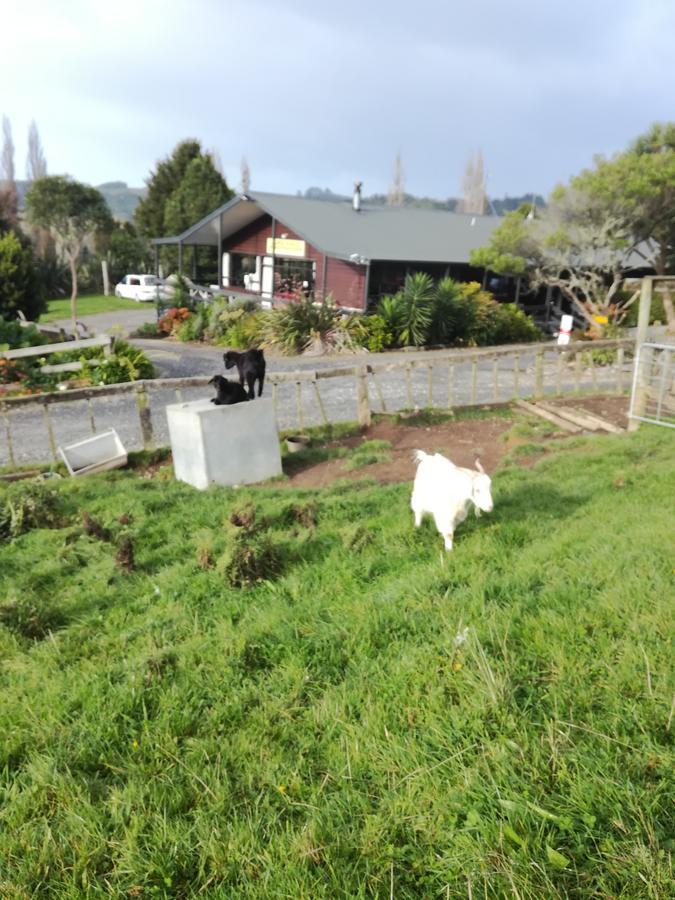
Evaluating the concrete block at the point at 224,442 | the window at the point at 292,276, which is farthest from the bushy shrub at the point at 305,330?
the concrete block at the point at 224,442

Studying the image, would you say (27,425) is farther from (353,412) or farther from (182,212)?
(182,212)

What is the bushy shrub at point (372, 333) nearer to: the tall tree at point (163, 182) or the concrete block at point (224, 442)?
the concrete block at point (224, 442)

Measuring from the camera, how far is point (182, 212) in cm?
4200

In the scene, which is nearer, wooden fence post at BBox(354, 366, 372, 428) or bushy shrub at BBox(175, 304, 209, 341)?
wooden fence post at BBox(354, 366, 372, 428)

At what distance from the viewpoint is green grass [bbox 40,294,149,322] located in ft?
98.3

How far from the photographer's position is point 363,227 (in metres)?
26.2

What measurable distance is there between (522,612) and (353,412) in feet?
31.4

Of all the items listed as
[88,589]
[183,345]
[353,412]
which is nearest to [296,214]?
[183,345]

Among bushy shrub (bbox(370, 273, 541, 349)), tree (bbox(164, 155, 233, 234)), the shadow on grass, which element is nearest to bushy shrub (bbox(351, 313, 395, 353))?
bushy shrub (bbox(370, 273, 541, 349))

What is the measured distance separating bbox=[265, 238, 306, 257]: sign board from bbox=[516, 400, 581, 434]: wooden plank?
676 inches

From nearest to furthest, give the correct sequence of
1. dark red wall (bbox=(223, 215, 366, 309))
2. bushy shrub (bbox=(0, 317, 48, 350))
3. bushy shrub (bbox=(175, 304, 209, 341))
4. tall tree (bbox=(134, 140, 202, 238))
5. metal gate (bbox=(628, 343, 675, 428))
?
metal gate (bbox=(628, 343, 675, 428)) < bushy shrub (bbox=(0, 317, 48, 350)) < bushy shrub (bbox=(175, 304, 209, 341)) < dark red wall (bbox=(223, 215, 366, 309)) < tall tree (bbox=(134, 140, 202, 238))

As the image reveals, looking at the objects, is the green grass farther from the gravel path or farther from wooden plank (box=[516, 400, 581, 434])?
wooden plank (box=[516, 400, 581, 434])

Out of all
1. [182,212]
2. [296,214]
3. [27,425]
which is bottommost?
[27,425]

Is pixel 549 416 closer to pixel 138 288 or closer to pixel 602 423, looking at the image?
pixel 602 423
